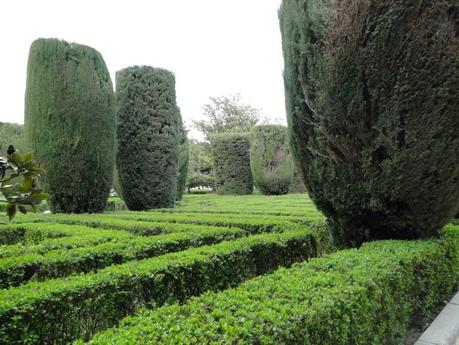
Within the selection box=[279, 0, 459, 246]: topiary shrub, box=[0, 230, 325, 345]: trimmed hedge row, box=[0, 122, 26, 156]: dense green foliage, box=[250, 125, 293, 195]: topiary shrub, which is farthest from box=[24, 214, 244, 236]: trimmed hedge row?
box=[0, 122, 26, 156]: dense green foliage

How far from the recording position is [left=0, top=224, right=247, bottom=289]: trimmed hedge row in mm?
3355

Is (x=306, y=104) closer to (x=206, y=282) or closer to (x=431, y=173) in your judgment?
(x=431, y=173)

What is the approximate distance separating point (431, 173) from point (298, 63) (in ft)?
6.91

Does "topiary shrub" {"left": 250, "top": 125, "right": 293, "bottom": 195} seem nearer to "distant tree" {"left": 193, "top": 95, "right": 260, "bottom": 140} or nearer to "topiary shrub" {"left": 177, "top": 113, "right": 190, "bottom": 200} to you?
"topiary shrub" {"left": 177, "top": 113, "right": 190, "bottom": 200}

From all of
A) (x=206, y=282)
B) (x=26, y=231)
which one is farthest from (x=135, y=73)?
(x=206, y=282)

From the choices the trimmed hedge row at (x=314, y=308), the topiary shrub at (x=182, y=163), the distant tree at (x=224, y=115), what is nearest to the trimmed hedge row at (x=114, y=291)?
the trimmed hedge row at (x=314, y=308)

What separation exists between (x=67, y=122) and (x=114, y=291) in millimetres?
6150

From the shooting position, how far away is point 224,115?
41500 millimetres

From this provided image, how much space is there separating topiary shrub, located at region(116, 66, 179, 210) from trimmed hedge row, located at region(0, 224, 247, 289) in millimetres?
5410

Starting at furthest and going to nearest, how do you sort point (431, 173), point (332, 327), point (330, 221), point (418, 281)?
point (330, 221) → point (431, 173) → point (418, 281) → point (332, 327)

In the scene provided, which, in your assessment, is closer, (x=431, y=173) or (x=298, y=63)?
(x=431, y=173)

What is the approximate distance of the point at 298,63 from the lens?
4785mm

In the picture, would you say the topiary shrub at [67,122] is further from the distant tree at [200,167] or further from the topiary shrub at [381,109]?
the distant tree at [200,167]

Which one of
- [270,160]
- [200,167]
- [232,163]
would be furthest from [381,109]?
[200,167]
